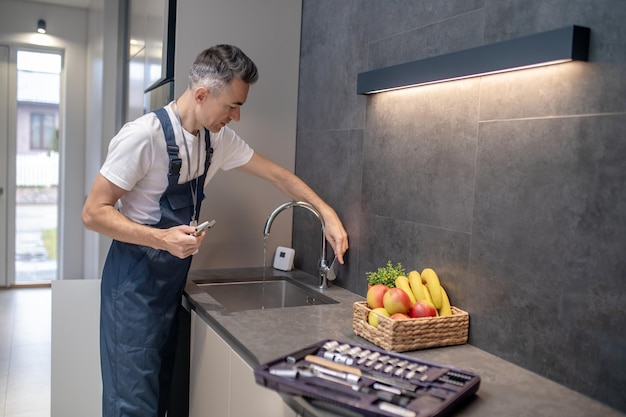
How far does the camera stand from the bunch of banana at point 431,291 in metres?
1.72

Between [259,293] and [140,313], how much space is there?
0.68 metres

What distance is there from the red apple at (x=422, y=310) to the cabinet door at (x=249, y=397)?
47 centimetres

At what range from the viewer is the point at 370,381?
4.05ft

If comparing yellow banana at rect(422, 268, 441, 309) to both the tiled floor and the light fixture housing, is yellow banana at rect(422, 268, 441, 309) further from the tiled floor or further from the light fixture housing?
the light fixture housing

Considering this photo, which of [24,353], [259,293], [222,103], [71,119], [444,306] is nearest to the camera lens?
[444,306]

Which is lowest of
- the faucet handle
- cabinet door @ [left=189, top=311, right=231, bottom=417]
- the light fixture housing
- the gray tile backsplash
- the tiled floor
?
the tiled floor

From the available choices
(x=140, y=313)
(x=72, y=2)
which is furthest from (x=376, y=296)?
(x=72, y=2)

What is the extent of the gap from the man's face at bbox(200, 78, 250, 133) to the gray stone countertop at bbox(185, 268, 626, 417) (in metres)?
0.64

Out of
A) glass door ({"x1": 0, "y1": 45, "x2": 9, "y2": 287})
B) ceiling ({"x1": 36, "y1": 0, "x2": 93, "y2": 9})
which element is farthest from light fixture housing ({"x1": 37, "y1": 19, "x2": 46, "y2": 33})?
glass door ({"x1": 0, "y1": 45, "x2": 9, "y2": 287})

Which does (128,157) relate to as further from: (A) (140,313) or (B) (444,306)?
→ (B) (444,306)

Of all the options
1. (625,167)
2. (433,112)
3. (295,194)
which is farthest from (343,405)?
(295,194)

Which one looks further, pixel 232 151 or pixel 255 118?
pixel 255 118

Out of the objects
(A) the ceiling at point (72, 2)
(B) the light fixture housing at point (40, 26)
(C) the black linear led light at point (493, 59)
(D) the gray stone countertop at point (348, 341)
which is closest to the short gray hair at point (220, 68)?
(C) the black linear led light at point (493, 59)

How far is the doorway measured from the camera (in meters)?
5.88
